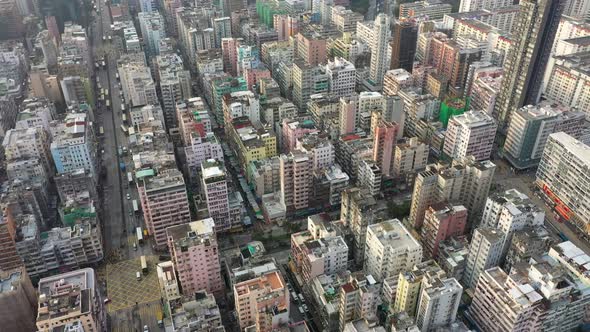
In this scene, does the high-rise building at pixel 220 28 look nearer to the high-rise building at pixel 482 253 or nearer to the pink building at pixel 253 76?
the pink building at pixel 253 76

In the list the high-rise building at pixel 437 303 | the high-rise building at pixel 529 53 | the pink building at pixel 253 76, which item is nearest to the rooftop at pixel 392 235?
the high-rise building at pixel 437 303

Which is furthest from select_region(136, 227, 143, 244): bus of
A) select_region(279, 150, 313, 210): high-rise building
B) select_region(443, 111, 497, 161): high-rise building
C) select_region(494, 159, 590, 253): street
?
select_region(494, 159, 590, 253): street

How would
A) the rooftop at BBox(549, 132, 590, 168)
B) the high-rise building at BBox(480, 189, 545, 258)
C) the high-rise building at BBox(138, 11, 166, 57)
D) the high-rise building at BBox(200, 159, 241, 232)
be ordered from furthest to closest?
the high-rise building at BBox(138, 11, 166, 57) < the rooftop at BBox(549, 132, 590, 168) < the high-rise building at BBox(200, 159, 241, 232) < the high-rise building at BBox(480, 189, 545, 258)

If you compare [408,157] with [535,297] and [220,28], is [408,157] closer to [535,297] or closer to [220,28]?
[535,297]

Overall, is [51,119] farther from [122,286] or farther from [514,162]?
[514,162]

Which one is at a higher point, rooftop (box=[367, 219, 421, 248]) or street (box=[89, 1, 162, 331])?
rooftop (box=[367, 219, 421, 248])

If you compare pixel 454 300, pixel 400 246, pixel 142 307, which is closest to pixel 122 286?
pixel 142 307

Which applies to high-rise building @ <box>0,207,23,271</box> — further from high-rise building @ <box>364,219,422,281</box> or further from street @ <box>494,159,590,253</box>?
street @ <box>494,159,590,253</box>
